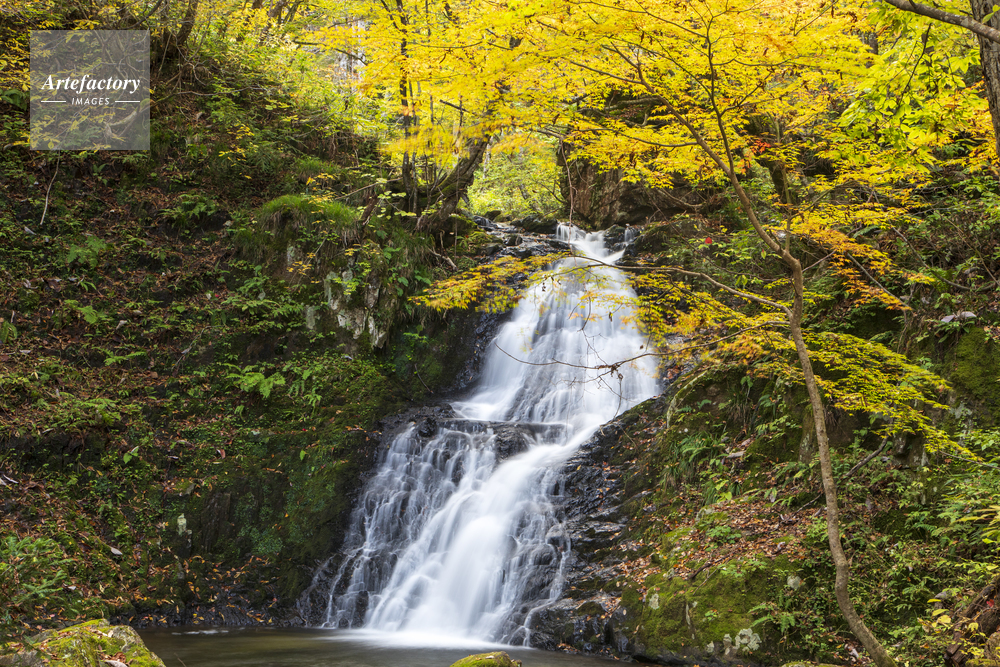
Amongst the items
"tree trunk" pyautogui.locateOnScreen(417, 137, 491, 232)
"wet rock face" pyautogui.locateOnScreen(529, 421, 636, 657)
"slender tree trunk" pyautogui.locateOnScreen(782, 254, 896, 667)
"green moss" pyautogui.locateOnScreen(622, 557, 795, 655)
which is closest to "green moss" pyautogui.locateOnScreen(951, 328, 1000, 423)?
"green moss" pyautogui.locateOnScreen(622, 557, 795, 655)

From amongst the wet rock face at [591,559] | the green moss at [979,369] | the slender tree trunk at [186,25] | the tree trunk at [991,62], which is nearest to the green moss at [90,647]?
the wet rock face at [591,559]

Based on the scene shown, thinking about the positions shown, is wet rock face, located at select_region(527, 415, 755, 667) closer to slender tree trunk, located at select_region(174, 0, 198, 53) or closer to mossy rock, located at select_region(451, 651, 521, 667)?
mossy rock, located at select_region(451, 651, 521, 667)

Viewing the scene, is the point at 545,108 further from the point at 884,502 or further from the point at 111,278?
the point at 111,278

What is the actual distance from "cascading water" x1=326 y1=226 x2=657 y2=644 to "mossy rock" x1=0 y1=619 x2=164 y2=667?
4288 mm

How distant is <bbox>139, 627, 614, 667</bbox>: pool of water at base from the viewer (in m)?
6.86

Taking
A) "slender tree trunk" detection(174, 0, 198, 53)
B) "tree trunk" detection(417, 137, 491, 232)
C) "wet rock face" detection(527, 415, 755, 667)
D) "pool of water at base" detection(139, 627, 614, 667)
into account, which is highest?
"slender tree trunk" detection(174, 0, 198, 53)

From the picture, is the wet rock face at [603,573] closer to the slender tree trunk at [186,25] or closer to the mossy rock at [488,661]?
the mossy rock at [488,661]

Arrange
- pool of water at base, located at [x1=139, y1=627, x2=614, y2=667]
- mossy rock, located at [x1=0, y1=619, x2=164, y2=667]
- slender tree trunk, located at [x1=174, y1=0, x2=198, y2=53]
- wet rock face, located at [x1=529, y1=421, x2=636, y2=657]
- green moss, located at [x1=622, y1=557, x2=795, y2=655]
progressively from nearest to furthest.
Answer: mossy rock, located at [x1=0, y1=619, x2=164, y2=667] < green moss, located at [x1=622, y1=557, x2=795, y2=655] < pool of water at base, located at [x1=139, y1=627, x2=614, y2=667] < wet rock face, located at [x1=529, y1=421, x2=636, y2=657] < slender tree trunk, located at [x1=174, y1=0, x2=198, y2=53]

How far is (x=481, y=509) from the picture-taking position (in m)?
9.40

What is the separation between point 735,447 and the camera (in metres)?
8.42

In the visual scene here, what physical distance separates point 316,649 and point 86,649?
150 inches

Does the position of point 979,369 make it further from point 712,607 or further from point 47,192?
point 47,192

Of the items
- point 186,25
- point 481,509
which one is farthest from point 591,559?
point 186,25

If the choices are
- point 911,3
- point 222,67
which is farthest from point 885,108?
point 222,67
